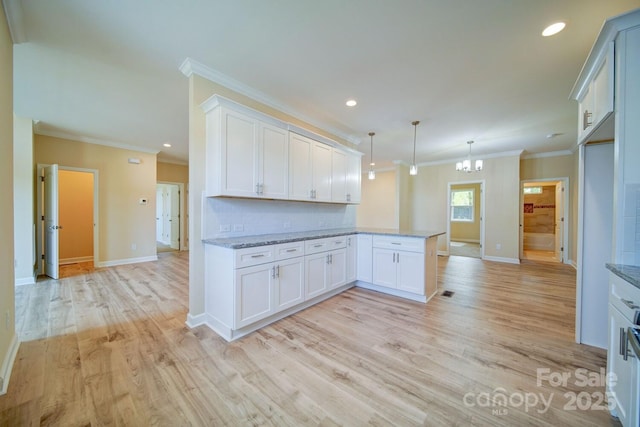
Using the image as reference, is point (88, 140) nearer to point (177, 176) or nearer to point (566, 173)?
point (177, 176)

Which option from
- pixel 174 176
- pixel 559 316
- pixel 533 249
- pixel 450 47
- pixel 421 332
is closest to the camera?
pixel 450 47

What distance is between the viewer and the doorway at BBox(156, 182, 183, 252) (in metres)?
7.32

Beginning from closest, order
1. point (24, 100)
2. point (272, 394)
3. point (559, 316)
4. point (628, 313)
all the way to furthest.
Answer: point (628, 313) < point (272, 394) < point (559, 316) < point (24, 100)

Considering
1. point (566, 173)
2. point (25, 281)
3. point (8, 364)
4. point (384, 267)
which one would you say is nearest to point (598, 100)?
point (384, 267)

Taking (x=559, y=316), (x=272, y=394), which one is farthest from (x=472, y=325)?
(x=272, y=394)

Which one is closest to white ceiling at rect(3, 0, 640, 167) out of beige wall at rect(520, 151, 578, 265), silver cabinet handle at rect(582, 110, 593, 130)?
silver cabinet handle at rect(582, 110, 593, 130)

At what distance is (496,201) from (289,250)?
6.02 meters

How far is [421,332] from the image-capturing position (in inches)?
96.0

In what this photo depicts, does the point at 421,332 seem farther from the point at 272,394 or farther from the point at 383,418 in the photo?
the point at 272,394

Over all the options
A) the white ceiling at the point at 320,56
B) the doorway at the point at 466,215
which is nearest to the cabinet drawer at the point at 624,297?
the white ceiling at the point at 320,56

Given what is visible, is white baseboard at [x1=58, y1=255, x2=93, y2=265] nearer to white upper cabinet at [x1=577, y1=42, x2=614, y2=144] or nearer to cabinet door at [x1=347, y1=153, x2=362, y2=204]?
cabinet door at [x1=347, y1=153, x2=362, y2=204]

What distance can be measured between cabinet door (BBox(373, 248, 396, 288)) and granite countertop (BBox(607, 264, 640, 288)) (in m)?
2.13

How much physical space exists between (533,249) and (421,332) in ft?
26.9

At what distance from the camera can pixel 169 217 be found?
8.05 m
